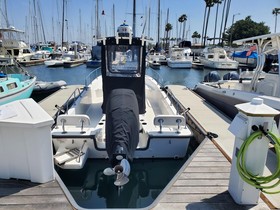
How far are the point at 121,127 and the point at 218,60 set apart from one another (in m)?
A: 28.7

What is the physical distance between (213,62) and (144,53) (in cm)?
2576

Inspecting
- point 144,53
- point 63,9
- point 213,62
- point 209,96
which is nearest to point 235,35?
point 213,62

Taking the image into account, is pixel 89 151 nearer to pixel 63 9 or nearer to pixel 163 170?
pixel 163 170

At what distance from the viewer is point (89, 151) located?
506 cm

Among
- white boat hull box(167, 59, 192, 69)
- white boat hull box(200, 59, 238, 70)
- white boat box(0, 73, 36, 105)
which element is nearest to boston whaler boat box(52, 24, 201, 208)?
white boat box(0, 73, 36, 105)

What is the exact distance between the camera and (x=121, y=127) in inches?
145

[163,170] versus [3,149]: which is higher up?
[3,149]

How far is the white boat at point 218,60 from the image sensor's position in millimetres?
28812

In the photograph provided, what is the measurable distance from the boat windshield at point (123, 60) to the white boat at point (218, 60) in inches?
987

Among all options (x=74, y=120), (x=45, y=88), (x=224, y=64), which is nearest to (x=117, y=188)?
(x=74, y=120)

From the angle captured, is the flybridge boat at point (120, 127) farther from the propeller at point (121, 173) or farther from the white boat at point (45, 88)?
the white boat at point (45, 88)

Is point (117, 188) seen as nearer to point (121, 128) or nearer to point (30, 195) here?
point (121, 128)

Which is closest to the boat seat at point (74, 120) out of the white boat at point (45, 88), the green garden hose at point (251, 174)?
the green garden hose at point (251, 174)

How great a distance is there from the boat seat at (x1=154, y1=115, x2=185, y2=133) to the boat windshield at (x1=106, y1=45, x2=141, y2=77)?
4.80 ft
